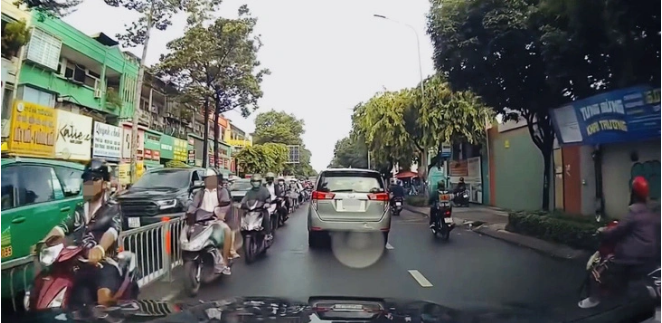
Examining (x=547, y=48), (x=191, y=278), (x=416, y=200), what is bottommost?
(x=191, y=278)

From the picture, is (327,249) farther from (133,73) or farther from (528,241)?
(133,73)

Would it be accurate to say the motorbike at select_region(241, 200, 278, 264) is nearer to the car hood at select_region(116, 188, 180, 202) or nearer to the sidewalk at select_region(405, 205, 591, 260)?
the car hood at select_region(116, 188, 180, 202)

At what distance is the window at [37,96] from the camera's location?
2.49 meters

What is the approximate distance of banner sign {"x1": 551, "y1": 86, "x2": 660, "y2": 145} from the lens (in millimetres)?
2721

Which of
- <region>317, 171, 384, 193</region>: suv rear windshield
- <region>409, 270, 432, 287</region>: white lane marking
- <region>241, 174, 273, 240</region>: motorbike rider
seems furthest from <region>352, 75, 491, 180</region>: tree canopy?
<region>409, 270, 432, 287</region>: white lane marking

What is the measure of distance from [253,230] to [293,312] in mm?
959

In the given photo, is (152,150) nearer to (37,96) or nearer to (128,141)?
(128,141)

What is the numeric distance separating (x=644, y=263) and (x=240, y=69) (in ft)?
6.60

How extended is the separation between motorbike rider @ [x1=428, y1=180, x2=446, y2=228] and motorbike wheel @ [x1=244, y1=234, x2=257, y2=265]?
7.80ft

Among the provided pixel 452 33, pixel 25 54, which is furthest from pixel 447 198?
pixel 25 54

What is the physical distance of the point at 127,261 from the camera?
9.30 ft

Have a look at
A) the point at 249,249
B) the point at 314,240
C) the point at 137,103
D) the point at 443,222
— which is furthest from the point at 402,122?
the point at 137,103

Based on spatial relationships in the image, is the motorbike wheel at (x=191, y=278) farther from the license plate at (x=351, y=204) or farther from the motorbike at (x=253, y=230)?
the license plate at (x=351, y=204)

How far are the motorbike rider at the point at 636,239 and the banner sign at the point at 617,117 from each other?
8.3 inches
